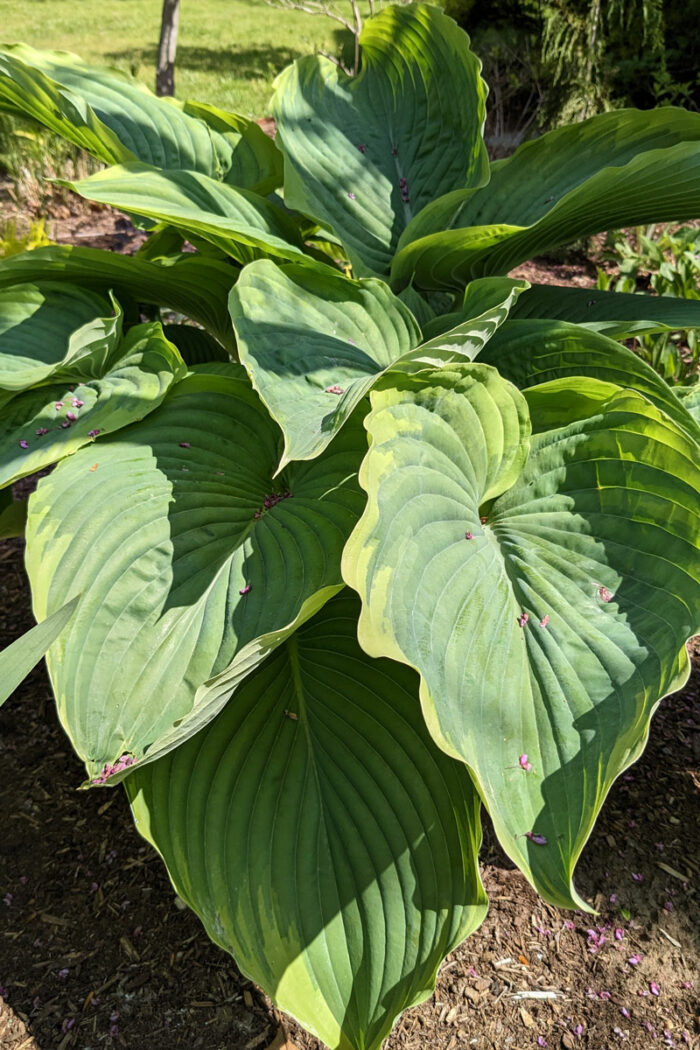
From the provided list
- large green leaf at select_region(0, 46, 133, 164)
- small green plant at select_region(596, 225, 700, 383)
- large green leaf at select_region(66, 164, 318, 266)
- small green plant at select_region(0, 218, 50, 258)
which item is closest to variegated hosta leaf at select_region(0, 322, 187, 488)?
→ large green leaf at select_region(66, 164, 318, 266)

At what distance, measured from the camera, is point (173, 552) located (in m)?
1.58

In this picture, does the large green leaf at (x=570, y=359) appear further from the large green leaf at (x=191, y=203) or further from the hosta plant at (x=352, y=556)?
the large green leaf at (x=191, y=203)

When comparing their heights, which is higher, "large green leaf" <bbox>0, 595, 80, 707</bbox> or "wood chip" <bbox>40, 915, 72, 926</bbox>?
"large green leaf" <bbox>0, 595, 80, 707</bbox>

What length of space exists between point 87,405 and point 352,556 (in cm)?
93

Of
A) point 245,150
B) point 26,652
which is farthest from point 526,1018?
point 245,150

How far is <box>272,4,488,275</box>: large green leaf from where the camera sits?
215 centimetres

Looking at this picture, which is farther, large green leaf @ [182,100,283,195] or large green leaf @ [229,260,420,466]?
large green leaf @ [182,100,283,195]

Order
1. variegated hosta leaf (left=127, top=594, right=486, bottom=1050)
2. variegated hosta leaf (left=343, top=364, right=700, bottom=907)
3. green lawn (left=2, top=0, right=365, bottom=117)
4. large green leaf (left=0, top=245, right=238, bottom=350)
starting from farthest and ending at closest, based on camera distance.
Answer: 1. green lawn (left=2, top=0, right=365, bottom=117)
2. large green leaf (left=0, top=245, right=238, bottom=350)
3. variegated hosta leaf (left=127, top=594, right=486, bottom=1050)
4. variegated hosta leaf (left=343, top=364, right=700, bottom=907)

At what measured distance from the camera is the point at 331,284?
5.91 ft

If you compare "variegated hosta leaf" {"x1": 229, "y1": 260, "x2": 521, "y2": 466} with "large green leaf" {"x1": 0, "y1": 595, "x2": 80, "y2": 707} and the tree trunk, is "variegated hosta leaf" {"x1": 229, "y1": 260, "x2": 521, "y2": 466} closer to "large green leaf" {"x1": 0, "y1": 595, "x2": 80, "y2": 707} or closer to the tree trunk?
"large green leaf" {"x1": 0, "y1": 595, "x2": 80, "y2": 707}

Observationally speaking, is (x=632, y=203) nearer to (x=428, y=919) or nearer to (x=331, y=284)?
(x=331, y=284)

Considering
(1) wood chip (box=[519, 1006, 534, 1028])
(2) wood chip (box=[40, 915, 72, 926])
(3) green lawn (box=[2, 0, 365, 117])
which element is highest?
(3) green lawn (box=[2, 0, 365, 117])

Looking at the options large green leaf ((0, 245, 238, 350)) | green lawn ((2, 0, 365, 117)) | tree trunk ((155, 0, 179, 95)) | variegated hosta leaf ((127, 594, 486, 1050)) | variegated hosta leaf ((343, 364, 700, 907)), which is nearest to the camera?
variegated hosta leaf ((343, 364, 700, 907))

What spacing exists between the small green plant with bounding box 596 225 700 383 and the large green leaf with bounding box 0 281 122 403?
1.88 meters
